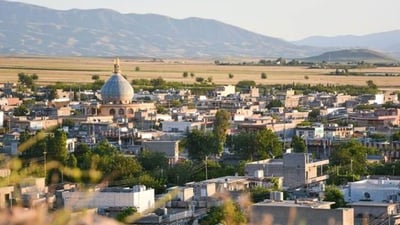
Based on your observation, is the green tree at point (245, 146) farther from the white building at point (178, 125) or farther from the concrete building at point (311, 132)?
the white building at point (178, 125)

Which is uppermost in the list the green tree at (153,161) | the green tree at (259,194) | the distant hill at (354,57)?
the green tree at (259,194)

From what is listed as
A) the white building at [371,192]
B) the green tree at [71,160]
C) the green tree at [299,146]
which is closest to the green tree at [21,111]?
the green tree at [299,146]

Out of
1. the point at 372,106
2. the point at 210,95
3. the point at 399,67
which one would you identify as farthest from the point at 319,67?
the point at 372,106

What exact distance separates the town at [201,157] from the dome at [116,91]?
0.16 ft

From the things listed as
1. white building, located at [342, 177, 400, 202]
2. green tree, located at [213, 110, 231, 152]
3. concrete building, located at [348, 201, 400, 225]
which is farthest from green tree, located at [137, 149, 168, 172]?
concrete building, located at [348, 201, 400, 225]

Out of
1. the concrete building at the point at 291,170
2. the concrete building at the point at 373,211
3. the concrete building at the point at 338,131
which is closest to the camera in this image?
the concrete building at the point at 373,211

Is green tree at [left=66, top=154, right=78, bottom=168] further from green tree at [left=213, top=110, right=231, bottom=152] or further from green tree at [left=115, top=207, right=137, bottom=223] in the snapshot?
green tree at [left=115, top=207, right=137, bottom=223]

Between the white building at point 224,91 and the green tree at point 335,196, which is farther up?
the green tree at point 335,196

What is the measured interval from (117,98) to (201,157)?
1305 centimetres

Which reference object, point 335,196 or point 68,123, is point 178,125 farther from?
point 335,196

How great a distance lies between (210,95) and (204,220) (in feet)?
155

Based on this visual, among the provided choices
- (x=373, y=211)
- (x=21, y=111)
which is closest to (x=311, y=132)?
(x=21, y=111)

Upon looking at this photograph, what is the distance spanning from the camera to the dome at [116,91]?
4378cm

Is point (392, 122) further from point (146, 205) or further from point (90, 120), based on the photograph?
point (146, 205)
